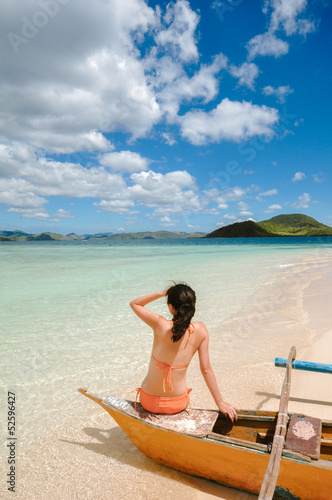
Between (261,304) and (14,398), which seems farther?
(261,304)

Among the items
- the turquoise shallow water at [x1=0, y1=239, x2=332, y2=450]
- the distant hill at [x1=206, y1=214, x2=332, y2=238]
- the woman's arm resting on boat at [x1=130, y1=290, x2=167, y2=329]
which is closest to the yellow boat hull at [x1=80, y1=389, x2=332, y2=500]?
the woman's arm resting on boat at [x1=130, y1=290, x2=167, y2=329]

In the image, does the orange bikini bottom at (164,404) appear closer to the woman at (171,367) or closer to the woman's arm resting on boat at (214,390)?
the woman at (171,367)

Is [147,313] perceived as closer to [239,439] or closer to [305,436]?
[239,439]

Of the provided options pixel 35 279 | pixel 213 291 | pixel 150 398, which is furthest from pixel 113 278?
pixel 150 398

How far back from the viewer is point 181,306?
9.35 feet

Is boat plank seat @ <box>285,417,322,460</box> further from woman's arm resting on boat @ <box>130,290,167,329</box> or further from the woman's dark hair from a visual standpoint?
woman's arm resting on boat @ <box>130,290,167,329</box>

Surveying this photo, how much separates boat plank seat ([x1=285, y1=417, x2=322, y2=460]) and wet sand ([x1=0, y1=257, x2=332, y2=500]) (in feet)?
2.12

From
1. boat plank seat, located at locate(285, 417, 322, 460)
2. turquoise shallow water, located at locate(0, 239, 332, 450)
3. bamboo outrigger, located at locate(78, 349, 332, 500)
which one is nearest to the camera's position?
bamboo outrigger, located at locate(78, 349, 332, 500)

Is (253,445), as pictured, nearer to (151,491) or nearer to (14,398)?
(151,491)

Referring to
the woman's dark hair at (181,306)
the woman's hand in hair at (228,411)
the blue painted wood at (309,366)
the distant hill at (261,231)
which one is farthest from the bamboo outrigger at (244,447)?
the distant hill at (261,231)

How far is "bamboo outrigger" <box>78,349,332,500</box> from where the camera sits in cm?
241

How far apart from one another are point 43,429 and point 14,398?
41.1 inches

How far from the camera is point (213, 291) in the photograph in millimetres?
12594

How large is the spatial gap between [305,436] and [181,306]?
5.46 feet
